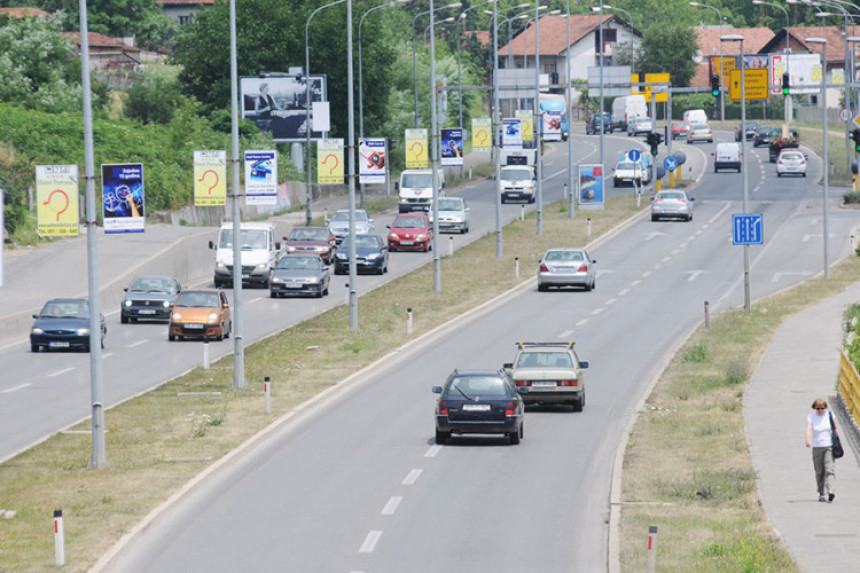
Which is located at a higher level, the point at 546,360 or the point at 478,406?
the point at 546,360

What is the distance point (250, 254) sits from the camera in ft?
194

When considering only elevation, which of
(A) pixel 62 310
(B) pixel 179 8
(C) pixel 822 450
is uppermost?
(B) pixel 179 8

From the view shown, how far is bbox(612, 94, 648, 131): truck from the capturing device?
485ft

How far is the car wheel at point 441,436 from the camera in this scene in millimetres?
28602

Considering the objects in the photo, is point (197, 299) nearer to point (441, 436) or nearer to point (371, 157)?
point (371, 157)

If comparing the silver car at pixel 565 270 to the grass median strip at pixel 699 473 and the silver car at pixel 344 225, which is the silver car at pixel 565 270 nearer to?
the grass median strip at pixel 699 473

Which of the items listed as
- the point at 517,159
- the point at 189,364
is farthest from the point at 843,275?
the point at 517,159

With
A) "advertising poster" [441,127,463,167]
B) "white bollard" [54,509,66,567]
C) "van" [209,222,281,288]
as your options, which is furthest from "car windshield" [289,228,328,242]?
"white bollard" [54,509,66,567]

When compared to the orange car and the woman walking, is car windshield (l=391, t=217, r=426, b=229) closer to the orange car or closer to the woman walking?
the orange car

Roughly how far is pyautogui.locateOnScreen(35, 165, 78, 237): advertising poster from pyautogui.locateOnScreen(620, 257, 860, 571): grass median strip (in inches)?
388

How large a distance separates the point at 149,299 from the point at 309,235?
16980 millimetres

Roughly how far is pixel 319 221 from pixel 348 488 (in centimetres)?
5953

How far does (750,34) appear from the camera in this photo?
184 metres

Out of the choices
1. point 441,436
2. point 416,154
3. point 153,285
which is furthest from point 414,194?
point 441,436
